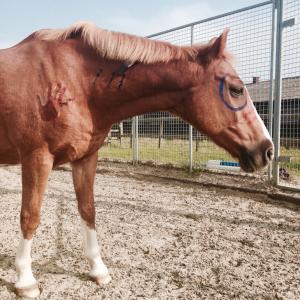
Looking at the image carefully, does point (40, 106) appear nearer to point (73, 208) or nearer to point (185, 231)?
point (185, 231)

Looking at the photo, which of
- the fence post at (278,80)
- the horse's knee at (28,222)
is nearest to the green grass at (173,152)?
the fence post at (278,80)

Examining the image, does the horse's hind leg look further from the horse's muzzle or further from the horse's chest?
the horse's muzzle

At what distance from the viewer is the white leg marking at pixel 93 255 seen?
2.62 meters

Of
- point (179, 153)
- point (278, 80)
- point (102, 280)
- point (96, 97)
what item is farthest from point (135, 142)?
point (96, 97)

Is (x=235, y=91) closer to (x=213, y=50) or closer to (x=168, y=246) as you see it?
(x=213, y=50)

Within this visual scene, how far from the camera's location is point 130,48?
2.30 metres

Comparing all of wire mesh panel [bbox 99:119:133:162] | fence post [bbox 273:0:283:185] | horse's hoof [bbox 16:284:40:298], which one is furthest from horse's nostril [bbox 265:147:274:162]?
wire mesh panel [bbox 99:119:133:162]

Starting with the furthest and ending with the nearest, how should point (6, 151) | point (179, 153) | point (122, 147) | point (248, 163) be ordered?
point (122, 147), point (179, 153), point (6, 151), point (248, 163)

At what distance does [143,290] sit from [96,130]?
122 cm

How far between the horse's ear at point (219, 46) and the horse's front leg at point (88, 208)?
118 cm

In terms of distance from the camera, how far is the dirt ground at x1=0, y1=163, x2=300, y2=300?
2.50 m

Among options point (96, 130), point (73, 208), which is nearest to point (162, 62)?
point (96, 130)

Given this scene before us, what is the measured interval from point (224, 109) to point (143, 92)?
570 mm

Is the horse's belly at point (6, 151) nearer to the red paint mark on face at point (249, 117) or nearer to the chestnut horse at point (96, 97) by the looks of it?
the chestnut horse at point (96, 97)
